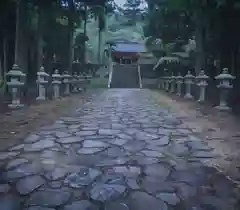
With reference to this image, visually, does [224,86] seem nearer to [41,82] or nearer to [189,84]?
[189,84]

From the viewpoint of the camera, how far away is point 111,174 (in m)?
3.18

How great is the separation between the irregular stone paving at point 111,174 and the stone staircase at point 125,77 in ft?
76.2

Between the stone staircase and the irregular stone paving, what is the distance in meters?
23.2

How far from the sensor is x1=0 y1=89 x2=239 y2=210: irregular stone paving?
101 inches

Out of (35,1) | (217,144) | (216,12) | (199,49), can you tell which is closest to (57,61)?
(35,1)

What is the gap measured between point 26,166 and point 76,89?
44.6 feet

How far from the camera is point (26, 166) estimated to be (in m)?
3.39

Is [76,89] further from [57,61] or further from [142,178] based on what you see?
[142,178]

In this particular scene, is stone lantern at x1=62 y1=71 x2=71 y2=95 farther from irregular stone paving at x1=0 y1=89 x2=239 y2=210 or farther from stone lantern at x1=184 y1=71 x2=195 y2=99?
irregular stone paving at x1=0 y1=89 x2=239 y2=210

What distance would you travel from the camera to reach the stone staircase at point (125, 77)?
28688 millimetres

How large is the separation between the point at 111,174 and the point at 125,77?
28097 mm

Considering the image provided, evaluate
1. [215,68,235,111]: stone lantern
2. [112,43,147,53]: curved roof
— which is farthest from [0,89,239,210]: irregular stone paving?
[112,43,147,53]: curved roof

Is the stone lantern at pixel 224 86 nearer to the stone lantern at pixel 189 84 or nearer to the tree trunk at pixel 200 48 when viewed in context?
the stone lantern at pixel 189 84

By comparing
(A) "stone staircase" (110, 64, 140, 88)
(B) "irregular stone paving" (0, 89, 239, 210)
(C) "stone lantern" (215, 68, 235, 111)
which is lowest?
(B) "irregular stone paving" (0, 89, 239, 210)
